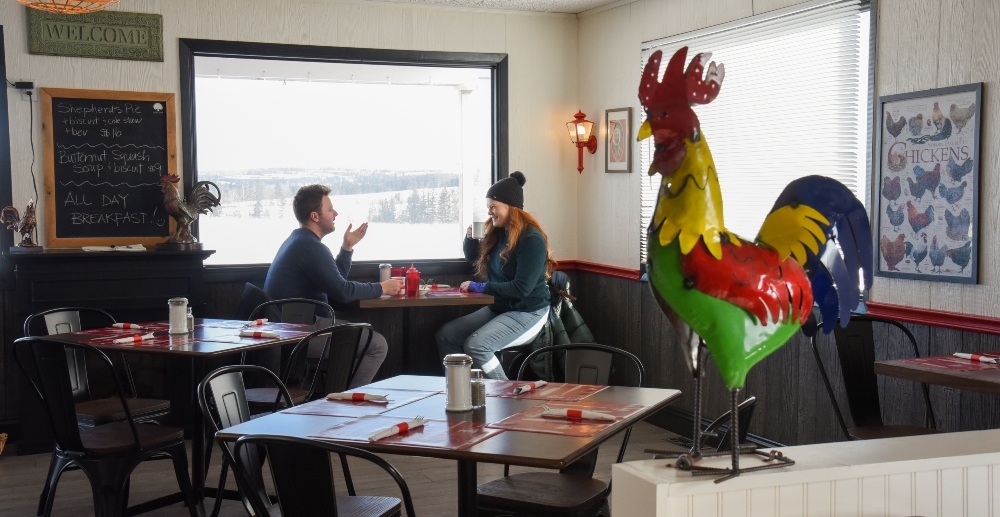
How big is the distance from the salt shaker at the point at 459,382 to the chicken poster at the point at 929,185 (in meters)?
2.24

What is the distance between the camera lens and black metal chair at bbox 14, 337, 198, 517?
11.9 feet

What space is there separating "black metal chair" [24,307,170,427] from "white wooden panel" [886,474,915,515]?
3399mm

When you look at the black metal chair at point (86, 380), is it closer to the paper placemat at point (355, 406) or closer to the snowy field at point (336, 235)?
the snowy field at point (336, 235)

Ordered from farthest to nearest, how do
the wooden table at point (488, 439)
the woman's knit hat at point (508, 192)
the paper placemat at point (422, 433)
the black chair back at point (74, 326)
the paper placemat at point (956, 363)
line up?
the woman's knit hat at point (508, 192) → the black chair back at point (74, 326) → the paper placemat at point (956, 363) → the paper placemat at point (422, 433) → the wooden table at point (488, 439)

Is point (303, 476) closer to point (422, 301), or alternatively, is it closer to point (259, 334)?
point (259, 334)

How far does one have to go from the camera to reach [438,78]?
21.6 feet

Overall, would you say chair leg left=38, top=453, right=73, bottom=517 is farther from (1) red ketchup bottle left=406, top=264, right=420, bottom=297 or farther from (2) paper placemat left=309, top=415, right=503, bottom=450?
(1) red ketchup bottle left=406, top=264, right=420, bottom=297

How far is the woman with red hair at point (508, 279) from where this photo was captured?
566cm

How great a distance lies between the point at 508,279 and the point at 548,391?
8.72 ft

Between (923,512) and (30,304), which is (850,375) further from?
(30,304)

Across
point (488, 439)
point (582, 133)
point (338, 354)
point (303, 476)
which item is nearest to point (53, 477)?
point (338, 354)

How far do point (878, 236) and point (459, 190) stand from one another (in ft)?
10.2

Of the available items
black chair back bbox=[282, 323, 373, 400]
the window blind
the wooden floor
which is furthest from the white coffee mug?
black chair back bbox=[282, 323, 373, 400]

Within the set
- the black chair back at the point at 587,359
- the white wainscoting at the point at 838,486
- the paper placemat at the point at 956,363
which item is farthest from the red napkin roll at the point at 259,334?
the white wainscoting at the point at 838,486
